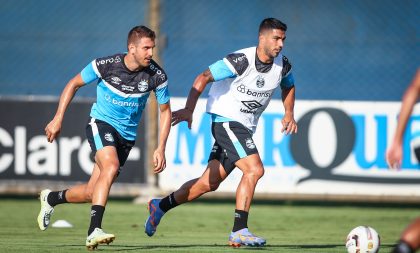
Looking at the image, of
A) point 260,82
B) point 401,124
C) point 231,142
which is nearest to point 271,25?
point 260,82

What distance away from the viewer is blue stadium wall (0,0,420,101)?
62.5 feet

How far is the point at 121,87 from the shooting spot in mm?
10117

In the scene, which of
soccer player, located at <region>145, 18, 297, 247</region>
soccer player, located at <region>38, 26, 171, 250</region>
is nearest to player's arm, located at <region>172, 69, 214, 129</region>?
soccer player, located at <region>145, 18, 297, 247</region>

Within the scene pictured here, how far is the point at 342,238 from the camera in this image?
11.9m

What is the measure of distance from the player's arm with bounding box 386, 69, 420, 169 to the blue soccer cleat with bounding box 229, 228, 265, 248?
3.10 m

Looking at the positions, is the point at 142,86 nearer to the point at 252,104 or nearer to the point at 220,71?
the point at 220,71

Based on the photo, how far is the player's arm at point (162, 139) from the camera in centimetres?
957

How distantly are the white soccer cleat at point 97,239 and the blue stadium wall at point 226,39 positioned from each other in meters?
9.35

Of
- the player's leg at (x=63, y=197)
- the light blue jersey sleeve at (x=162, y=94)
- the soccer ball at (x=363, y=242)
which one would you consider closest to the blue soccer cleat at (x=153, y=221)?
the player's leg at (x=63, y=197)

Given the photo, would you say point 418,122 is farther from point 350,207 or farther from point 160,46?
point 160,46

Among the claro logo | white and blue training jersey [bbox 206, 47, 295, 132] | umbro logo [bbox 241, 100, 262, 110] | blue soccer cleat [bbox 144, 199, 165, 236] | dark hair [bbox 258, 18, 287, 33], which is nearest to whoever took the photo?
dark hair [bbox 258, 18, 287, 33]

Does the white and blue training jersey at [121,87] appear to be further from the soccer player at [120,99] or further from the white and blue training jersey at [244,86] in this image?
the white and blue training jersey at [244,86]

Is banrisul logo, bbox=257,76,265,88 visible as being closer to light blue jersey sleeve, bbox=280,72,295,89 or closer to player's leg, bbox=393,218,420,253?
light blue jersey sleeve, bbox=280,72,295,89

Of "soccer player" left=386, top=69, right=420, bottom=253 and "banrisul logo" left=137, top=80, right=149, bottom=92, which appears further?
"banrisul logo" left=137, top=80, right=149, bottom=92
